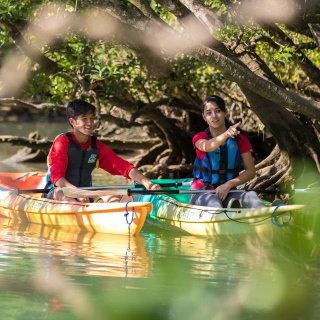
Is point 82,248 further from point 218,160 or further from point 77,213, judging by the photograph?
point 218,160

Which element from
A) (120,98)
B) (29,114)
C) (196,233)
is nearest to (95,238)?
(196,233)

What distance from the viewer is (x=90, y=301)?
5062 mm

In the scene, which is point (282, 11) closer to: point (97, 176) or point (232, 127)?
point (232, 127)

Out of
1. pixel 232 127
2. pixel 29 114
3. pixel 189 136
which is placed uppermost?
pixel 29 114

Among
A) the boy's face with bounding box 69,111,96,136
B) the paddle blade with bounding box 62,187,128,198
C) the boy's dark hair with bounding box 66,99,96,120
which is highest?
the boy's dark hair with bounding box 66,99,96,120

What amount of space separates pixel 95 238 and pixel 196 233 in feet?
3.28

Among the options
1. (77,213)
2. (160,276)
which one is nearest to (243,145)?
(77,213)

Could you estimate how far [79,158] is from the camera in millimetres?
8523

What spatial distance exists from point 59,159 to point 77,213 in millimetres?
626

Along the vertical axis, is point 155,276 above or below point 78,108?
below

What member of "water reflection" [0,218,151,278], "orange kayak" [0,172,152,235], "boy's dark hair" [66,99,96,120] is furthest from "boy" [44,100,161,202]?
"water reflection" [0,218,151,278]

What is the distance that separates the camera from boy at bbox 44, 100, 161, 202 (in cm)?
835

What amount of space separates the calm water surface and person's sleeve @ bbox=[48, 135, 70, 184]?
62 centimetres

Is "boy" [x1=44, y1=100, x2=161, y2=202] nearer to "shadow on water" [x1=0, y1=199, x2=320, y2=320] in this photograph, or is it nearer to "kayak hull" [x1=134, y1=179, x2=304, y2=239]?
"kayak hull" [x1=134, y1=179, x2=304, y2=239]
